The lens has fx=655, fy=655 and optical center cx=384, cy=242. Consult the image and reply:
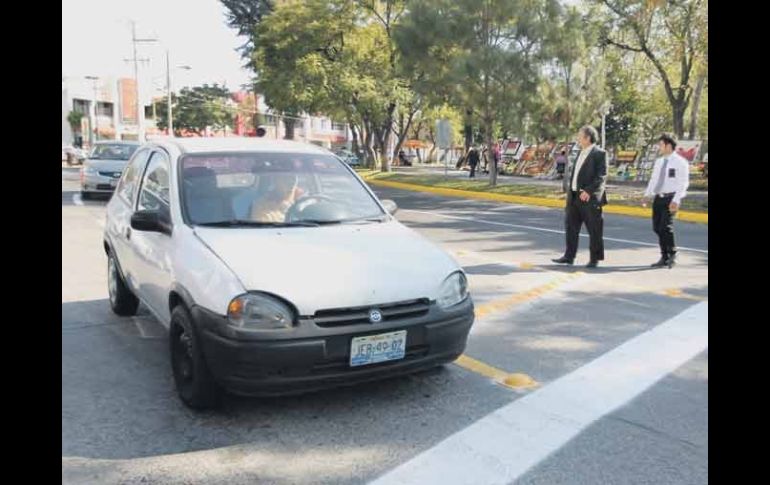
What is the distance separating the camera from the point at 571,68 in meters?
22.3

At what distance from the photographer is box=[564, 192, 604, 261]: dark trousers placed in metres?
8.03

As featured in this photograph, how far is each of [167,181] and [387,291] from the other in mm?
2001

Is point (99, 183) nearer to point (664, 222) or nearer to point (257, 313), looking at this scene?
Answer: point (664, 222)

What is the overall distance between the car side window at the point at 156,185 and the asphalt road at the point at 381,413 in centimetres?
109

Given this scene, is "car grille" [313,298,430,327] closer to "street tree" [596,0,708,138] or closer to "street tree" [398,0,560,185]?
"street tree" [398,0,560,185]

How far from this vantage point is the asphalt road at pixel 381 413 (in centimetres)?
317

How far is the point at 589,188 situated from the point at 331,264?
5.16 m

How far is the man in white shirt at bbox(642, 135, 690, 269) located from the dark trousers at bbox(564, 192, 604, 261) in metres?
0.77

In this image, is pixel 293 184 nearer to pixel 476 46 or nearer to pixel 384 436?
pixel 384 436

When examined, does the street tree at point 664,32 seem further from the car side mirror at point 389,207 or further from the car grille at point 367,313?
the car grille at point 367,313

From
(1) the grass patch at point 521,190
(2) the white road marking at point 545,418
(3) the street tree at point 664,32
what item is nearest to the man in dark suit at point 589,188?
(2) the white road marking at point 545,418

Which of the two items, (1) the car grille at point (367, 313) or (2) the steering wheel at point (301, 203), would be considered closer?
(1) the car grille at point (367, 313)

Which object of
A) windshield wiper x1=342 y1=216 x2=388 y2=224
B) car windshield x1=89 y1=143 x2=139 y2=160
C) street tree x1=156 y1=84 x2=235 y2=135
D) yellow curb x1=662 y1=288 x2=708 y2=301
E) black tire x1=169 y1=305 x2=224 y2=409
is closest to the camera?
black tire x1=169 y1=305 x2=224 y2=409

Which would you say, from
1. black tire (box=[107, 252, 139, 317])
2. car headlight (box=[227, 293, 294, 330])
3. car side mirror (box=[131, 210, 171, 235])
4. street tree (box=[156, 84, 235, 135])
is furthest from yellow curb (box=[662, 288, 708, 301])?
street tree (box=[156, 84, 235, 135])
